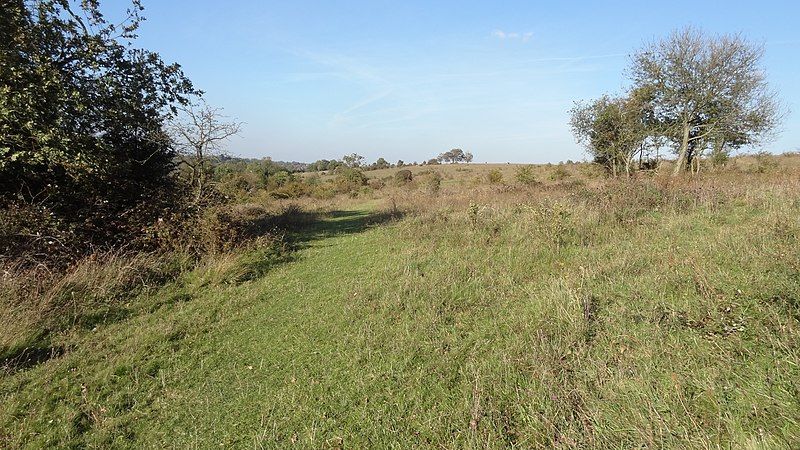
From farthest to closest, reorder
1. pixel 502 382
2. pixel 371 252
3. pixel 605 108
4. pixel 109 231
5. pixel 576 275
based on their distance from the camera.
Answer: pixel 605 108 < pixel 371 252 < pixel 109 231 < pixel 576 275 < pixel 502 382

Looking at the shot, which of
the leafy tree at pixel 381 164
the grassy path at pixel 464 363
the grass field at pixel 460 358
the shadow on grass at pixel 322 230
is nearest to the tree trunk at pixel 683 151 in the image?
the grass field at pixel 460 358

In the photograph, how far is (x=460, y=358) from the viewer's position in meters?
3.84

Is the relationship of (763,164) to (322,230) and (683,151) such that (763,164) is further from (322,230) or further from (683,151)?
(322,230)

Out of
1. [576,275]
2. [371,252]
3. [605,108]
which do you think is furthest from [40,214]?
[605,108]

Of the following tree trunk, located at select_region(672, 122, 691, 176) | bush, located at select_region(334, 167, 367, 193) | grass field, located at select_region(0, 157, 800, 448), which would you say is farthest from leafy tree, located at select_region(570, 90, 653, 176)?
bush, located at select_region(334, 167, 367, 193)

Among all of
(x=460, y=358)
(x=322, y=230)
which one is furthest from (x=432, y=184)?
(x=460, y=358)

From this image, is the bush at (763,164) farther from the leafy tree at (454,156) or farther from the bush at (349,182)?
the leafy tree at (454,156)

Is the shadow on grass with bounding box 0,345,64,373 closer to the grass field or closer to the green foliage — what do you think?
the grass field

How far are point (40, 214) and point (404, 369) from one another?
7405mm

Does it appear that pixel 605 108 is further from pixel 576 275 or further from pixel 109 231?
pixel 109 231

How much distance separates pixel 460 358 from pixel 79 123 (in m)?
8.77

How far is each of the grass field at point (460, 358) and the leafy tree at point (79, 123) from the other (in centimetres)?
317

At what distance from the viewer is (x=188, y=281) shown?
7.04 metres

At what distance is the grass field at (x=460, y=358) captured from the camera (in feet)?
8.93
